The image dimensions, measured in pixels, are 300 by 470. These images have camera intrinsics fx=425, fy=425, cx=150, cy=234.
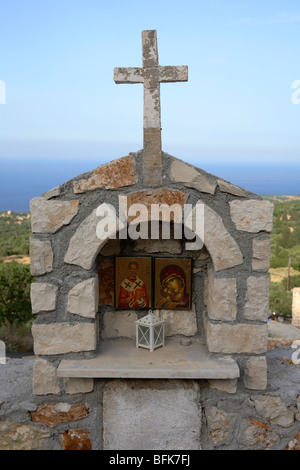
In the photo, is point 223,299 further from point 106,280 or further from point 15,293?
point 15,293

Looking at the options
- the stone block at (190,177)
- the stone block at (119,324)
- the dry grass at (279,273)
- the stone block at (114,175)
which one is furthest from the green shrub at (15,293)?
the dry grass at (279,273)

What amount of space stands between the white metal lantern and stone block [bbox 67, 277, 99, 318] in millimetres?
460

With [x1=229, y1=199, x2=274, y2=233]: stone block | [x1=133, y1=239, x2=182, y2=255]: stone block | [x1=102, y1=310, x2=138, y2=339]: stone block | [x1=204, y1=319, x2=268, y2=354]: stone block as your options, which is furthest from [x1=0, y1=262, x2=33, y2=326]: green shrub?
[x1=229, y1=199, x2=274, y2=233]: stone block

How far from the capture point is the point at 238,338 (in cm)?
309

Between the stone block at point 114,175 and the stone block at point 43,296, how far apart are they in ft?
2.49

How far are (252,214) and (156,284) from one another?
1021 millimetres

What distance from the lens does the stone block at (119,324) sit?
3588 mm

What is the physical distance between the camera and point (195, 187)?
2.94 m

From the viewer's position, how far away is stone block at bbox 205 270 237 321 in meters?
3.02

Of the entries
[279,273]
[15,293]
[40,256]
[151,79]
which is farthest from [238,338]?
[279,273]
